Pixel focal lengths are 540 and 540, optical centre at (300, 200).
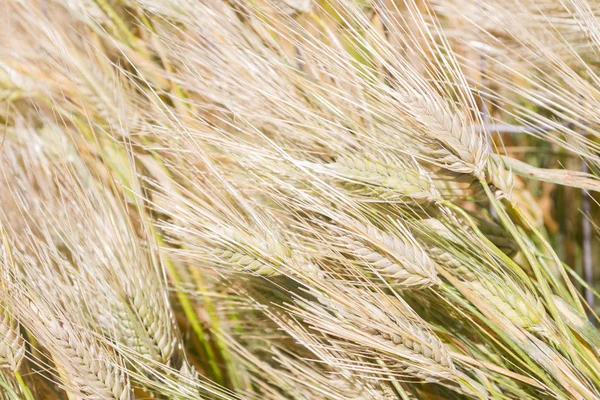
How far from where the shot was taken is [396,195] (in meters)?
0.41

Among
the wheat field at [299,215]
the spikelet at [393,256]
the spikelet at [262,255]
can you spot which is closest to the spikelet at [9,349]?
the wheat field at [299,215]

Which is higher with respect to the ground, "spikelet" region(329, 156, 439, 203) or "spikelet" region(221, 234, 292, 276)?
"spikelet" region(329, 156, 439, 203)

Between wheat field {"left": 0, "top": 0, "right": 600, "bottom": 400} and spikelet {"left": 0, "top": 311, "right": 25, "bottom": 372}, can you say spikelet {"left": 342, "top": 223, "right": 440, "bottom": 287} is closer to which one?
wheat field {"left": 0, "top": 0, "right": 600, "bottom": 400}

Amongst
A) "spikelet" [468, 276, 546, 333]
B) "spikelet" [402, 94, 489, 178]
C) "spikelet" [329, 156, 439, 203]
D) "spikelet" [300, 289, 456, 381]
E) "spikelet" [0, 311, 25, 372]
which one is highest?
"spikelet" [402, 94, 489, 178]

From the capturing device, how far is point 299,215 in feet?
1.59

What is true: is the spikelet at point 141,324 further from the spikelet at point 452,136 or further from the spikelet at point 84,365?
the spikelet at point 452,136

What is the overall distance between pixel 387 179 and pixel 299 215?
10cm

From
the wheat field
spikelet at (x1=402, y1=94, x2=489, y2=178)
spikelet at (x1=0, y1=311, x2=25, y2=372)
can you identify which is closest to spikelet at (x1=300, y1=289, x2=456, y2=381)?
the wheat field

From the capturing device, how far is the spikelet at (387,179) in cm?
41

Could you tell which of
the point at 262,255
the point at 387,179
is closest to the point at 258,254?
the point at 262,255

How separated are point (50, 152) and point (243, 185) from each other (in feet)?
0.75

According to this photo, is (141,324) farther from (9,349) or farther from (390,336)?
(390,336)

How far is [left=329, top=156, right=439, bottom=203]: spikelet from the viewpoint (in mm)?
415

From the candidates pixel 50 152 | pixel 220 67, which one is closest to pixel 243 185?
pixel 220 67
